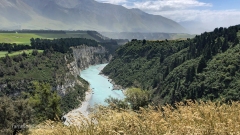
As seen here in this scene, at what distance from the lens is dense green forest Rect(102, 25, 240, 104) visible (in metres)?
55.8

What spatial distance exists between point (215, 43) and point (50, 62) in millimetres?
60770

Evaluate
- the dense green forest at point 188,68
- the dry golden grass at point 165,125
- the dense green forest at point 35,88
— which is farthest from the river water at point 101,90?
the dry golden grass at point 165,125

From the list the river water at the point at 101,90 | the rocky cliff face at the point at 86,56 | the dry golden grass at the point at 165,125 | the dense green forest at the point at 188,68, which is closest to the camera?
the dry golden grass at the point at 165,125

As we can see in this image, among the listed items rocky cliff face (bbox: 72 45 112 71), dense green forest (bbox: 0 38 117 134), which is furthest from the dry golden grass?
rocky cliff face (bbox: 72 45 112 71)

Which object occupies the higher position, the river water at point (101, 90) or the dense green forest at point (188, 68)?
the dense green forest at point (188, 68)

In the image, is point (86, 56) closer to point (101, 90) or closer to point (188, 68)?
point (101, 90)

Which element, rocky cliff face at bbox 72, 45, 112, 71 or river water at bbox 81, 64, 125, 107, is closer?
river water at bbox 81, 64, 125, 107

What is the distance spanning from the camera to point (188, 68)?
69.8m

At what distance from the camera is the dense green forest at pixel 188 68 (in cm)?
5578

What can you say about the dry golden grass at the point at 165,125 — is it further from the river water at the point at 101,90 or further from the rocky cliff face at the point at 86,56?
the rocky cliff face at the point at 86,56

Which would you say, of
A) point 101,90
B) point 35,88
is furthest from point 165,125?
point 101,90

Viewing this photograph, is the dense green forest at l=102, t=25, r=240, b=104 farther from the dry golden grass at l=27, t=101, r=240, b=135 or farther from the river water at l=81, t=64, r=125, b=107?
the dry golden grass at l=27, t=101, r=240, b=135

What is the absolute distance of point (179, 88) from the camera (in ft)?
217

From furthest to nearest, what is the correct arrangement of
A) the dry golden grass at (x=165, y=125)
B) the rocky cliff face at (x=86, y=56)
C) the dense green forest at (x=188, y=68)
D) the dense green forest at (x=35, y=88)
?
1. the rocky cliff face at (x=86, y=56)
2. the dense green forest at (x=188, y=68)
3. the dense green forest at (x=35, y=88)
4. the dry golden grass at (x=165, y=125)
